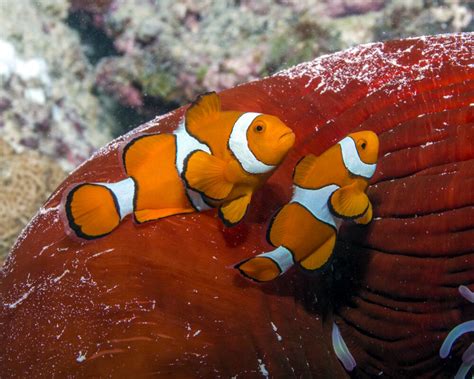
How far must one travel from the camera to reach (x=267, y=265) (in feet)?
4.66

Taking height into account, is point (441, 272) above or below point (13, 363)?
below

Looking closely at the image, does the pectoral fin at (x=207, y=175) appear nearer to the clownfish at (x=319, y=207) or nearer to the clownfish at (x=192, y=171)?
the clownfish at (x=192, y=171)

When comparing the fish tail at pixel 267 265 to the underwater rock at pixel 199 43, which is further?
the underwater rock at pixel 199 43

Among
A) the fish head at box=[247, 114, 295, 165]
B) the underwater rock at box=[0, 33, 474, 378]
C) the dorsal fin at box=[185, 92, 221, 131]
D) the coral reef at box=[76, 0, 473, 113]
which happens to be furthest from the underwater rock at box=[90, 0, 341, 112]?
the fish head at box=[247, 114, 295, 165]

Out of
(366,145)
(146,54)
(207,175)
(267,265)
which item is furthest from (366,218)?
(146,54)

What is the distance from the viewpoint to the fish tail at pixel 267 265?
Answer: 1.40m

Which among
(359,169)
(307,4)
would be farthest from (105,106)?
(359,169)

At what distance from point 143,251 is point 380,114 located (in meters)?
1.01

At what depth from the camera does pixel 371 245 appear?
1679mm

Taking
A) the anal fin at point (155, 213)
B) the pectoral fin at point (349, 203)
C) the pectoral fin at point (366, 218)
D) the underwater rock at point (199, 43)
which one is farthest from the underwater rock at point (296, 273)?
the underwater rock at point (199, 43)

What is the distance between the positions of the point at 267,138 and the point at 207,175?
0.68ft

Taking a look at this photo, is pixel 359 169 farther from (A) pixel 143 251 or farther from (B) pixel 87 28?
(B) pixel 87 28

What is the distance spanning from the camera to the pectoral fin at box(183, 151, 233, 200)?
1.37 metres

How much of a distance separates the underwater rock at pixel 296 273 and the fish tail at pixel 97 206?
0.05m
